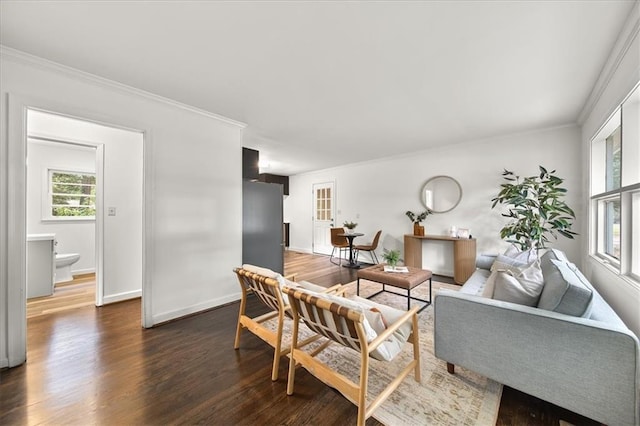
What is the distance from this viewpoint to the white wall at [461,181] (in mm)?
3635

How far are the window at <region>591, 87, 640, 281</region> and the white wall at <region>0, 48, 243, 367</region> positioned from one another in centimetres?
384

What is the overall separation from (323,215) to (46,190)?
5683mm

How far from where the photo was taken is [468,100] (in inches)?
107

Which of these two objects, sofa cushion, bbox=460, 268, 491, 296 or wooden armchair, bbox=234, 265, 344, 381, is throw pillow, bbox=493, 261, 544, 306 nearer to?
sofa cushion, bbox=460, 268, 491, 296

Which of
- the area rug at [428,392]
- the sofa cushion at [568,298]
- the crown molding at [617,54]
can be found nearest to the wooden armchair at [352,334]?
the area rug at [428,392]

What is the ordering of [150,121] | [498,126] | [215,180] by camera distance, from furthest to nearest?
[498,126] → [215,180] → [150,121]

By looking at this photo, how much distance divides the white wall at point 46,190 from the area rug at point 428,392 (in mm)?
5160

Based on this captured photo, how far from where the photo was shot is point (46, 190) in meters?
4.32

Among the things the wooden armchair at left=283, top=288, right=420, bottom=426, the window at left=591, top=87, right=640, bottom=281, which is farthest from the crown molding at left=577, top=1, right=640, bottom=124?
the wooden armchair at left=283, top=288, right=420, bottom=426

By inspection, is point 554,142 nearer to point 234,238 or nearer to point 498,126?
point 498,126

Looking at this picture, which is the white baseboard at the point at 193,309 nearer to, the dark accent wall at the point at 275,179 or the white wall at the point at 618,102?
the white wall at the point at 618,102

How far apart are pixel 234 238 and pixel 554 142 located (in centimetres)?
497

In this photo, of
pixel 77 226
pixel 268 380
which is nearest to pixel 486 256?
pixel 268 380

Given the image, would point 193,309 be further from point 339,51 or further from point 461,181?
point 461,181
